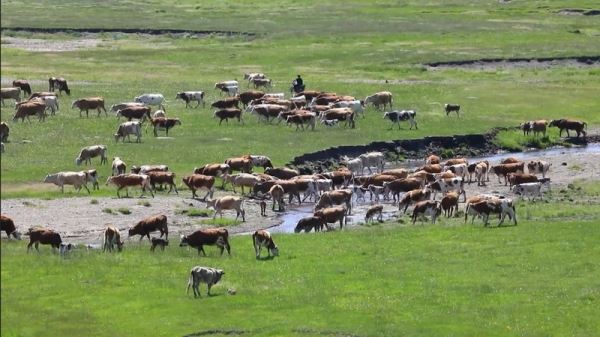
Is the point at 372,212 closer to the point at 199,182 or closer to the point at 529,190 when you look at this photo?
the point at 199,182

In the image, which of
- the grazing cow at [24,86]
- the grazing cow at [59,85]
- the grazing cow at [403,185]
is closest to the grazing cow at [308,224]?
the grazing cow at [403,185]

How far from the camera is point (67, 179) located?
4684cm

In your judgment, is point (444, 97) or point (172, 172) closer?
point (172, 172)

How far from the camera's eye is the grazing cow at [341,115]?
6288 cm

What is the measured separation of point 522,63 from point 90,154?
46693 mm

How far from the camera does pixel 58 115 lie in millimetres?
63219

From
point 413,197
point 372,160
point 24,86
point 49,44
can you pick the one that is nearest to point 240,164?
point 372,160

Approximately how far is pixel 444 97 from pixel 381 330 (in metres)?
47.0

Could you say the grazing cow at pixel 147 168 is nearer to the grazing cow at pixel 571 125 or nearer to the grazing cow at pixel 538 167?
the grazing cow at pixel 538 167

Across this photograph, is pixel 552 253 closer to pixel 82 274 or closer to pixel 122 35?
pixel 82 274

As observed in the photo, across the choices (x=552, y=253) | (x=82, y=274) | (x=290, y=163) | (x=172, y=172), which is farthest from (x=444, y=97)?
(x=82, y=274)

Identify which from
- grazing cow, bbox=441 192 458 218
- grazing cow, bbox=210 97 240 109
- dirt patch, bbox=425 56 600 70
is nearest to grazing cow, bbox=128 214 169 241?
grazing cow, bbox=441 192 458 218

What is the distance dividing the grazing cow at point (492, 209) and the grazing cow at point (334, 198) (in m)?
5.38

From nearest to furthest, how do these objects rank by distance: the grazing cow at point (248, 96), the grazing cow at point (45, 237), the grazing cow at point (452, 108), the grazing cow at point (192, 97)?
the grazing cow at point (45, 237) → the grazing cow at point (452, 108) → the grazing cow at point (192, 97) → the grazing cow at point (248, 96)
